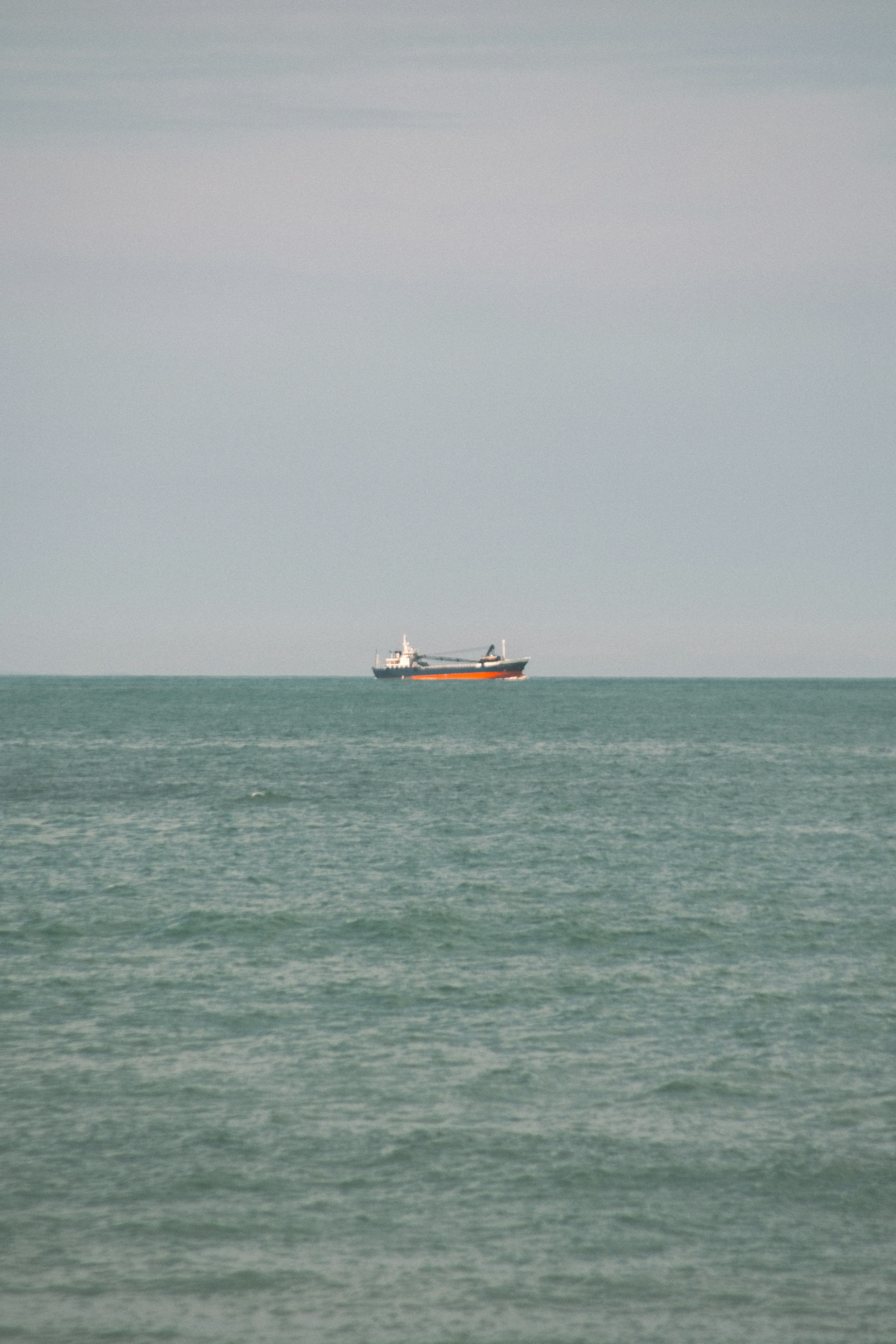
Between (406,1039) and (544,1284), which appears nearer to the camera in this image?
(544,1284)

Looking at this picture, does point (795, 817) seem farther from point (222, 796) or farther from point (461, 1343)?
point (461, 1343)

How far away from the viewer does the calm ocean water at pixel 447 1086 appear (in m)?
11.8

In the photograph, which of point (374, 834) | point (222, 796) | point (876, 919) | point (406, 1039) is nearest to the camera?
point (406, 1039)

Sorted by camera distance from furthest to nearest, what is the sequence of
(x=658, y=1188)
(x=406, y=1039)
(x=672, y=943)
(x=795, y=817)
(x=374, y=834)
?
(x=795, y=817) < (x=374, y=834) < (x=672, y=943) < (x=406, y=1039) < (x=658, y=1188)

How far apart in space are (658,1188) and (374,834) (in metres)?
27.3

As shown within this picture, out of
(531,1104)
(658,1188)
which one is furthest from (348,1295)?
(531,1104)

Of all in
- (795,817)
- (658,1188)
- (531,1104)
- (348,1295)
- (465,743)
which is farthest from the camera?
(465,743)

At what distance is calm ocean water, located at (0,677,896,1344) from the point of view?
11781mm

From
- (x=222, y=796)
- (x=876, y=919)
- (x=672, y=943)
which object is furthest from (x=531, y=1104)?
(x=222, y=796)

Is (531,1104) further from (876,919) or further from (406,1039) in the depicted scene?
(876,919)

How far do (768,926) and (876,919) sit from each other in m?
2.44

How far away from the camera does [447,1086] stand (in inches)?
658

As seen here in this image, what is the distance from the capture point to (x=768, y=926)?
26844 millimetres

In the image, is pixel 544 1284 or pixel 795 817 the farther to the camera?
pixel 795 817
